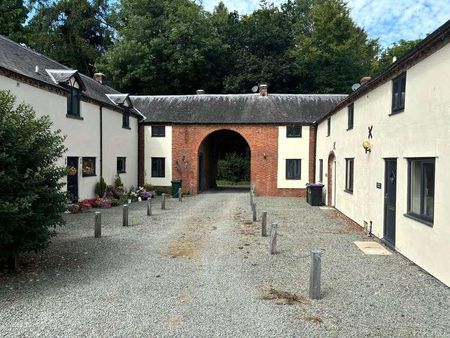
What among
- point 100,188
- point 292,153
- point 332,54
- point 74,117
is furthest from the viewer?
point 332,54

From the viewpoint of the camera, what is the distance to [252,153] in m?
24.6

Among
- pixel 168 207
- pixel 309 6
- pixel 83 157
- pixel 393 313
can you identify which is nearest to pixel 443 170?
pixel 393 313

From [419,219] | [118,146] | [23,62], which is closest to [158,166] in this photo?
[118,146]

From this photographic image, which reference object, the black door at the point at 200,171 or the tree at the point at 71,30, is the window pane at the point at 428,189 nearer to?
the black door at the point at 200,171

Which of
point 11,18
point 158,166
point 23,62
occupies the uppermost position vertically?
point 11,18

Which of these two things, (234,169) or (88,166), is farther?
(234,169)

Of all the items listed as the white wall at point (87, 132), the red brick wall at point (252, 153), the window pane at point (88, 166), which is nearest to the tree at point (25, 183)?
the white wall at point (87, 132)

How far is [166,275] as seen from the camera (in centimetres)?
702

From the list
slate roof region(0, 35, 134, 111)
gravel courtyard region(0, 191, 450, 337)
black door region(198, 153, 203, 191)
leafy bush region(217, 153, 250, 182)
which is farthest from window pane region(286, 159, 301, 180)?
leafy bush region(217, 153, 250, 182)

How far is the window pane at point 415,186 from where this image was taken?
8000 millimetres

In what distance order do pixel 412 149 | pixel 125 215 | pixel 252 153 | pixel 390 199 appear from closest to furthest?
pixel 412 149
pixel 390 199
pixel 125 215
pixel 252 153

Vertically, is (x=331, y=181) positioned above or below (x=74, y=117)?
below

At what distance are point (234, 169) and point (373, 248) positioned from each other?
29.9 meters

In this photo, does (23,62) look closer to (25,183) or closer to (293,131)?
(25,183)
